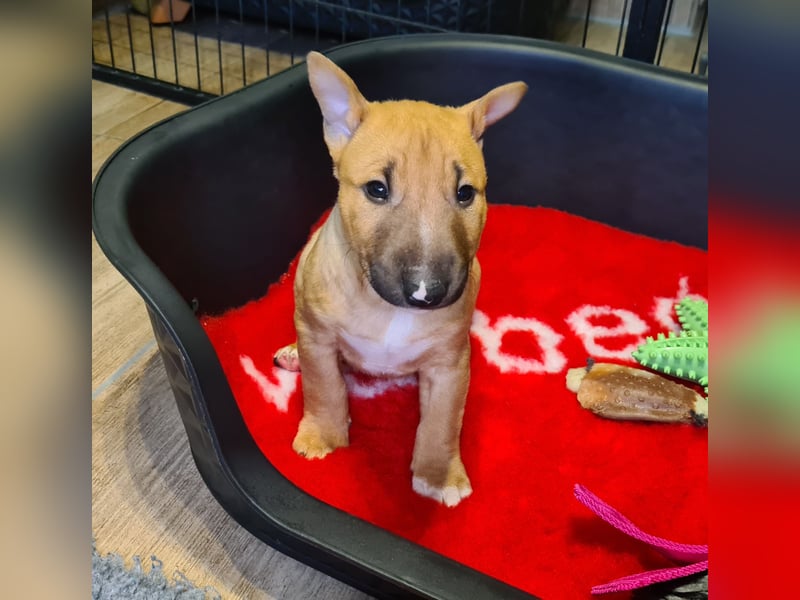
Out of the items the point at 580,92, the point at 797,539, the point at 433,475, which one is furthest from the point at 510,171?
the point at 797,539

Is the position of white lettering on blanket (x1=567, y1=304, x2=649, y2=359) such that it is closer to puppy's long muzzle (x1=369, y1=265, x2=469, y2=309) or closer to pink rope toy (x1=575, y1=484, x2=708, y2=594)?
pink rope toy (x1=575, y1=484, x2=708, y2=594)

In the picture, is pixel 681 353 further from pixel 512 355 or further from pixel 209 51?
pixel 209 51

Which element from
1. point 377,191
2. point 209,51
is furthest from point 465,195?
point 209,51

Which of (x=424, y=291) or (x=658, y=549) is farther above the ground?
(x=424, y=291)

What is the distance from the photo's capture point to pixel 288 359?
1972 millimetres

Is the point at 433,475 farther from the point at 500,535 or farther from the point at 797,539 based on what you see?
the point at 797,539

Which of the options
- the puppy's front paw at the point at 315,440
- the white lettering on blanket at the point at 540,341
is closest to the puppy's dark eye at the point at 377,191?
the puppy's front paw at the point at 315,440

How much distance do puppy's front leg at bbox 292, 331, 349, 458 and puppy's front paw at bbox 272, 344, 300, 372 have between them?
8.4 inches

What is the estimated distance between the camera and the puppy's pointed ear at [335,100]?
1.37 meters

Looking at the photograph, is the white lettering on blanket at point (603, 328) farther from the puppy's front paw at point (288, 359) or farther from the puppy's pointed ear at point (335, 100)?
the puppy's pointed ear at point (335, 100)

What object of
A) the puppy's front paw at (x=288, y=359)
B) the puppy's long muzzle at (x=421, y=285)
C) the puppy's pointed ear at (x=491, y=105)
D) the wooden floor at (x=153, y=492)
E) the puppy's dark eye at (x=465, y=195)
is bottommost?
the wooden floor at (x=153, y=492)

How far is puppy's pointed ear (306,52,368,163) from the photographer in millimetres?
1368

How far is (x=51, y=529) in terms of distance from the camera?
0.21 metres

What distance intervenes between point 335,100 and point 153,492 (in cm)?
96
